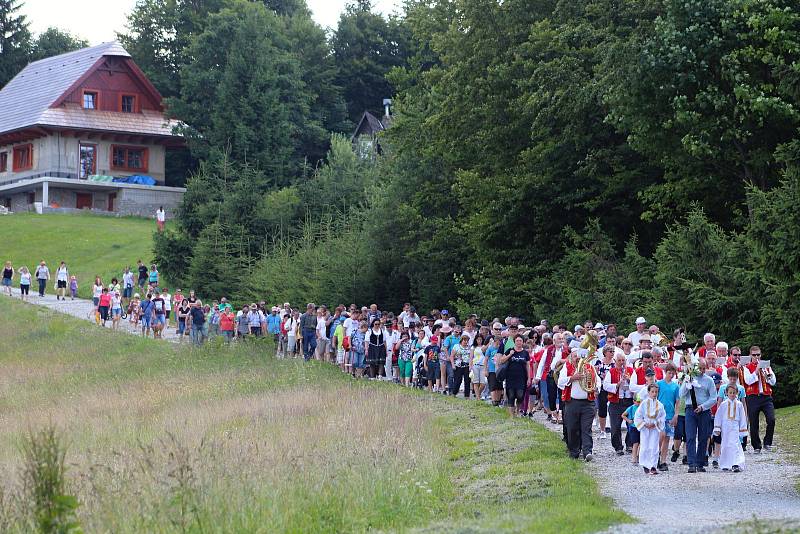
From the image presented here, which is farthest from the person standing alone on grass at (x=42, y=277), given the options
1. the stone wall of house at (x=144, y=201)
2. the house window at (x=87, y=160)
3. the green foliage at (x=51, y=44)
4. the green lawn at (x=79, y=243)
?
the green foliage at (x=51, y=44)

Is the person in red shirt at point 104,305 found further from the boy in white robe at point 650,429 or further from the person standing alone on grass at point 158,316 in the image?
the boy in white robe at point 650,429

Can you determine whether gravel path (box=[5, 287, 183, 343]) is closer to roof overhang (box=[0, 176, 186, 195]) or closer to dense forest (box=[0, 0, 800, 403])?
dense forest (box=[0, 0, 800, 403])

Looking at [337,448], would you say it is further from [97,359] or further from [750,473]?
[97,359]

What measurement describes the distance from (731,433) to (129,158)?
217 feet

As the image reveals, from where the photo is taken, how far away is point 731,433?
17.5 m

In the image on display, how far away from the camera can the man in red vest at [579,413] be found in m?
18.3

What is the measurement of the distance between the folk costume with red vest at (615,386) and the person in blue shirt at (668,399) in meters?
1.09

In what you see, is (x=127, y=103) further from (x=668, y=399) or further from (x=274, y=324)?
(x=668, y=399)

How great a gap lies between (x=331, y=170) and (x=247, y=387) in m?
27.3

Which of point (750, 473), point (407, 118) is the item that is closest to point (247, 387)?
point (750, 473)

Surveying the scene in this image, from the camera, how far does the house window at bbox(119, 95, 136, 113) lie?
79.1m

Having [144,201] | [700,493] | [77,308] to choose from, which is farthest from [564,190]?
[144,201]

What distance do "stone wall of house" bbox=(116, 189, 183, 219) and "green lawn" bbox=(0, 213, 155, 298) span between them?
4213 millimetres

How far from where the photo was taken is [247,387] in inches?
1094
